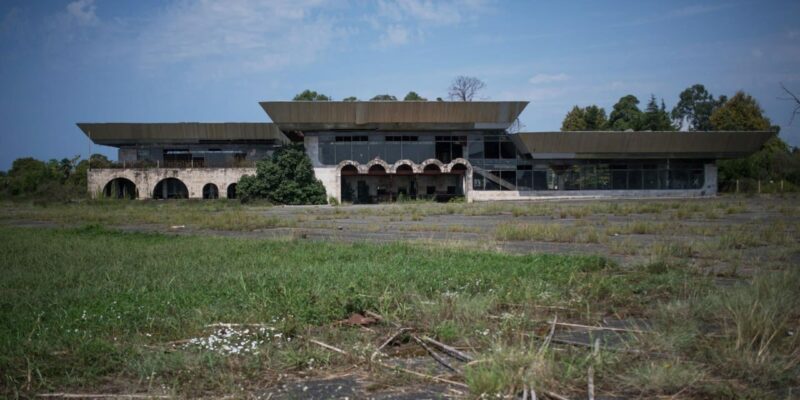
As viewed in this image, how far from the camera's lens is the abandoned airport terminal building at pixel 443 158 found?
49.0 meters

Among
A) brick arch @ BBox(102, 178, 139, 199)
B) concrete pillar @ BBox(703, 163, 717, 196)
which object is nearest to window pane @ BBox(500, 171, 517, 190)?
concrete pillar @ BBox(703, 163, 717, 196)

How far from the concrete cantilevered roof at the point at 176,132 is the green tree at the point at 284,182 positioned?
35.6 ft

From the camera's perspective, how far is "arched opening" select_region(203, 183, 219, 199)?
184 feet

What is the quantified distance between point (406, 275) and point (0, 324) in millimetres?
4491

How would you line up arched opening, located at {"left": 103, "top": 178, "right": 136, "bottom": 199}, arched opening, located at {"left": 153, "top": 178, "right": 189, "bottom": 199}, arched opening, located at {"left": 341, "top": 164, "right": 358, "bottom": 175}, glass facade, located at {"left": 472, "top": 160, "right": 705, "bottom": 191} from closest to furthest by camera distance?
arched opening, located at {"left": 341, "top": 164, "right": 358, "bottom": 175}
glass facade, located at {"left": 472, "top": 160, "right": 705, "bottom": 191}
arched opening, located at {"left": 103, "top": 178, "right": 136, "bottom": 199}
arched opening, located at {"left": 153, "top": 178, "right": 189, "bottom": 199}

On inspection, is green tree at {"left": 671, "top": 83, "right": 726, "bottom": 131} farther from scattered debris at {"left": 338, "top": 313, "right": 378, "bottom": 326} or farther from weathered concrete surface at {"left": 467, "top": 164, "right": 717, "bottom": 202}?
scattered debris at {"left": 338, "top": 313, "right": 378, "bottom": 326}

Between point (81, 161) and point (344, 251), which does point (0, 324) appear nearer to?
point (344, 251)

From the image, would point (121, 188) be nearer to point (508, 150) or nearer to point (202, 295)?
point (508, 150)

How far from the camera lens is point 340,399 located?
4.03m

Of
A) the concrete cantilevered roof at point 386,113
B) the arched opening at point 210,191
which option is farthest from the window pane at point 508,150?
the arched opening at point 210,191

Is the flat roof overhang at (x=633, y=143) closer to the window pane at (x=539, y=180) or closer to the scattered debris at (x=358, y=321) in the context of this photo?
the window pane at (x=539, y=180)

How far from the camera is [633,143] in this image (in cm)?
5166

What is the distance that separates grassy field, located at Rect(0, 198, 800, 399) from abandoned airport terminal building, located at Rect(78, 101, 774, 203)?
38983mm

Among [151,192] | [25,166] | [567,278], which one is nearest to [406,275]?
[567,278]
